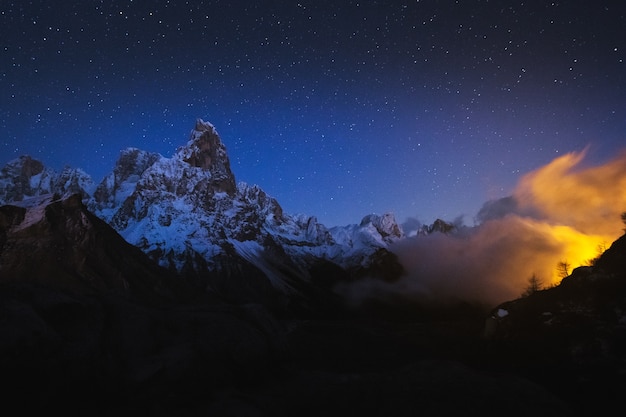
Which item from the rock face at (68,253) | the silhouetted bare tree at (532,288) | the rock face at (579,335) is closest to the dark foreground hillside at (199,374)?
the rock face at (579,335)

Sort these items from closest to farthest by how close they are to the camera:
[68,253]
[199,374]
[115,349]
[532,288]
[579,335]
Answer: [115,349] → [199,374] → [579,335] → [532,288] → [68,253]

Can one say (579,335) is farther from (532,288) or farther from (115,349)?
(532,288)

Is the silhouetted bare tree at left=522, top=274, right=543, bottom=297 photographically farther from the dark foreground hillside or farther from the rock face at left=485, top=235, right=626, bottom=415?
the dark foreground hillside

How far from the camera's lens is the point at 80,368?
37.3 feet

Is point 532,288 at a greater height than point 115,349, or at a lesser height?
greater

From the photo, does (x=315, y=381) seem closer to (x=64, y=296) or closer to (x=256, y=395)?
(x=256, y=395)

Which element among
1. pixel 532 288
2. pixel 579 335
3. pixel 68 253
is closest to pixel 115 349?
pixel 579 335

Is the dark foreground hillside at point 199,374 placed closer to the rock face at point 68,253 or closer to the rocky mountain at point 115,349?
the rocky mountain at point 115,349

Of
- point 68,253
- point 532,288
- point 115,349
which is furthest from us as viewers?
point 68,253

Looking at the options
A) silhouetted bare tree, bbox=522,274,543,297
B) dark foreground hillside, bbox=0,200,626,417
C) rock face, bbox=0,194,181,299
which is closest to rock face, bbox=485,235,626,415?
dark foreground hillside, bbox=0,200,626,417

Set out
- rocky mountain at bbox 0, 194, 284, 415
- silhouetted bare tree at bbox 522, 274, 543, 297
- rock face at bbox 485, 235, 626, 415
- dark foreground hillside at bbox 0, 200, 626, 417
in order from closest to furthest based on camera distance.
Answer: rocky mountain at bbox 0, 194, 284, 415 → dark foreground hillside at bbox 0, 200, 626, 417 → rock face at bbox 485, 235, 626, 415 → silhouetted bare tree at bbox 522, 274, 543, 297

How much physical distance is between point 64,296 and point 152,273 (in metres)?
164

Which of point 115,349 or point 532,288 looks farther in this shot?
point 532,288

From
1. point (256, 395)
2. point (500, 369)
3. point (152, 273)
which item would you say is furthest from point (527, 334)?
point (152, 273)
